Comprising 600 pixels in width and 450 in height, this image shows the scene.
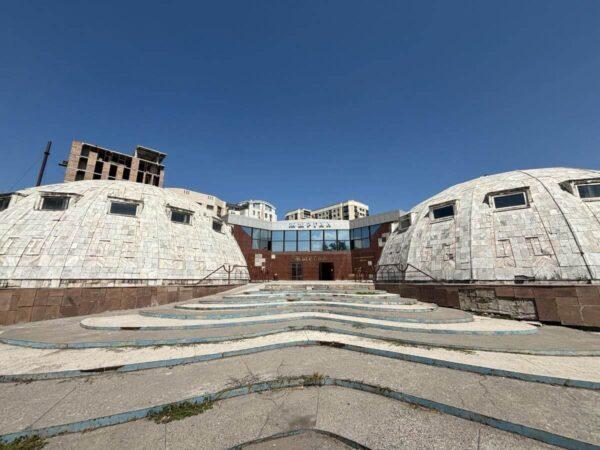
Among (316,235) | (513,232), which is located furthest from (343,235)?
(513,232)

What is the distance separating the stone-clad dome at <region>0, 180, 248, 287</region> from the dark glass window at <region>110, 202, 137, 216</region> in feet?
0.18

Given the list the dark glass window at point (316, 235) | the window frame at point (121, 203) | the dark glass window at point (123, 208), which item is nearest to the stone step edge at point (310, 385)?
the window frame at point (121, 203)

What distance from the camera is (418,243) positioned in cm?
1800

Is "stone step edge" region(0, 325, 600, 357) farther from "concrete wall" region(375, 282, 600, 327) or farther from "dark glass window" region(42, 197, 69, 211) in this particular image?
"dark glass window" region(42, 197, 69, 211)

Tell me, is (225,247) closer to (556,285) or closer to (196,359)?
(196,359)

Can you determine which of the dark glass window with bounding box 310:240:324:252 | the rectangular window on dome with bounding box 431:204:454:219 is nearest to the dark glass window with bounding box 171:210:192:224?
the rectangular window on dome with bounding box 431:204:454:219

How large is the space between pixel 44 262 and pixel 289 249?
2641 cm

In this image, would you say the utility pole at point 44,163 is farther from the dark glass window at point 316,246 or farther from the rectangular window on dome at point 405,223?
the rectangular window on dome at point 405,223

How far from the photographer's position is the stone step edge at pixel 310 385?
3.61 meters

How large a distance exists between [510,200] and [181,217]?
77.1 feet

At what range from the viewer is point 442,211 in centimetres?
1798

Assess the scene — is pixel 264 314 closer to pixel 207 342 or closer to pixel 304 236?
pixel 207 342

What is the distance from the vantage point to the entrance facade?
A: 35406mm

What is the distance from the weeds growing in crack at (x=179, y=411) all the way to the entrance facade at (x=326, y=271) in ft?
103
